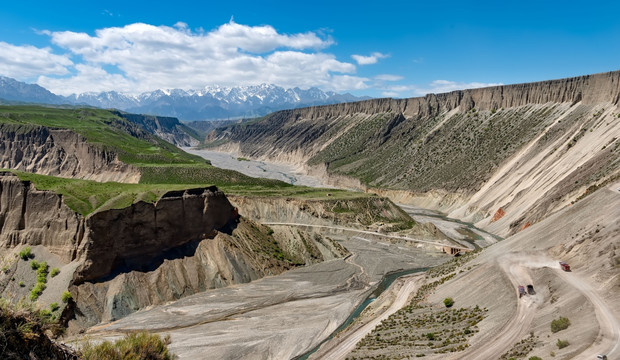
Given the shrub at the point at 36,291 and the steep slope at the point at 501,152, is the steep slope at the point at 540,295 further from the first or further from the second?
the shrub at the point at 36,291

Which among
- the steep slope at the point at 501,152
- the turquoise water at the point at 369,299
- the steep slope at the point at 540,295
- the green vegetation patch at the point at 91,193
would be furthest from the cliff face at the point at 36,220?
the steep slope at the point at 501,152

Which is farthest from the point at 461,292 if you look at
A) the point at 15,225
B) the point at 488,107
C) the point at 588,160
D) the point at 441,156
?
the point at 488,107

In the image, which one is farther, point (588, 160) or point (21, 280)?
point (588, 160)

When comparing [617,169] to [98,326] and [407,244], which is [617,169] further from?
[98,326]

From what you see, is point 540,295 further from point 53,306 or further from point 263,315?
point 53,306

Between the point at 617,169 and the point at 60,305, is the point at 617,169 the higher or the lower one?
the higher one

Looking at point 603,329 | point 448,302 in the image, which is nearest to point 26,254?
point 448,302
